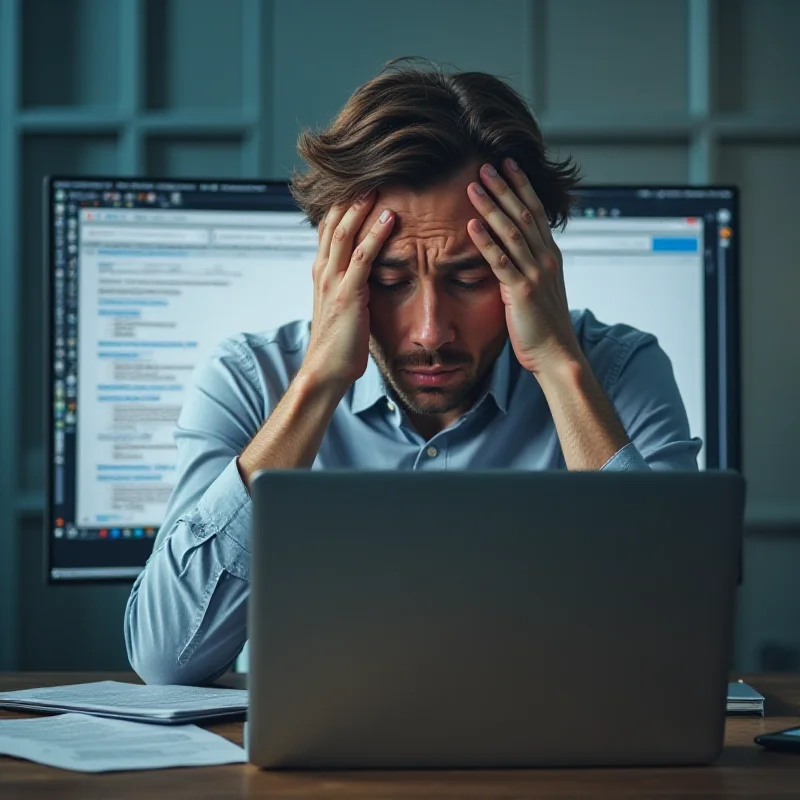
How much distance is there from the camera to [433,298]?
4.59ft

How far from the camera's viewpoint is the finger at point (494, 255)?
1427 millimetres

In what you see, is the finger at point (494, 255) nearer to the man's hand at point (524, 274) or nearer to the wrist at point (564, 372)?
the man's hand at point (524, 274)

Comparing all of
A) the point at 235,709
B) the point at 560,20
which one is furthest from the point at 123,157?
the point at 235,709

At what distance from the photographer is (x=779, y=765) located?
0.86 meters

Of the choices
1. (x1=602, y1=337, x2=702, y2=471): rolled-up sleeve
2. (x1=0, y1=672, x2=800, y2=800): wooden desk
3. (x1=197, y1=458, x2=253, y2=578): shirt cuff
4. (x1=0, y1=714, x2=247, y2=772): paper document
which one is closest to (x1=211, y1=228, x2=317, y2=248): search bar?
(x1=602, y1=337, x2=702, y2=471): rolled-up sleeve

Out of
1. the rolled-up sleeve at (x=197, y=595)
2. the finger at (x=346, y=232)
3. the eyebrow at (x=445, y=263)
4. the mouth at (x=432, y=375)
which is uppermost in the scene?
the finger at (x=346, y=232)

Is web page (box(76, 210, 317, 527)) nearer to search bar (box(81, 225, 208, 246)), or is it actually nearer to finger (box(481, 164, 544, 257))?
search bar (box(81, 225, 208, 246))

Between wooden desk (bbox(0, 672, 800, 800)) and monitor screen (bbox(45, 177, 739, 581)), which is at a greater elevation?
monitor screen (bbox(45, 177, 739, 581))

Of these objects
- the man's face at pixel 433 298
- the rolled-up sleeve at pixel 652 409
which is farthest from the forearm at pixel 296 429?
the rolled-up sleeve at pixel 652 409

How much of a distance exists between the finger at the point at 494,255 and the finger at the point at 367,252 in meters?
0.11

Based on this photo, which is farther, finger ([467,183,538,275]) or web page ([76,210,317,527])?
web page ([76,210,317,527])

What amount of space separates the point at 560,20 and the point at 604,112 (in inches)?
8.5

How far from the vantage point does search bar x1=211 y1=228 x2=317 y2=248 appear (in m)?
1.93

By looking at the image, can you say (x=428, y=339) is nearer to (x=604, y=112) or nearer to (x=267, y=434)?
(x=267, y=434)
